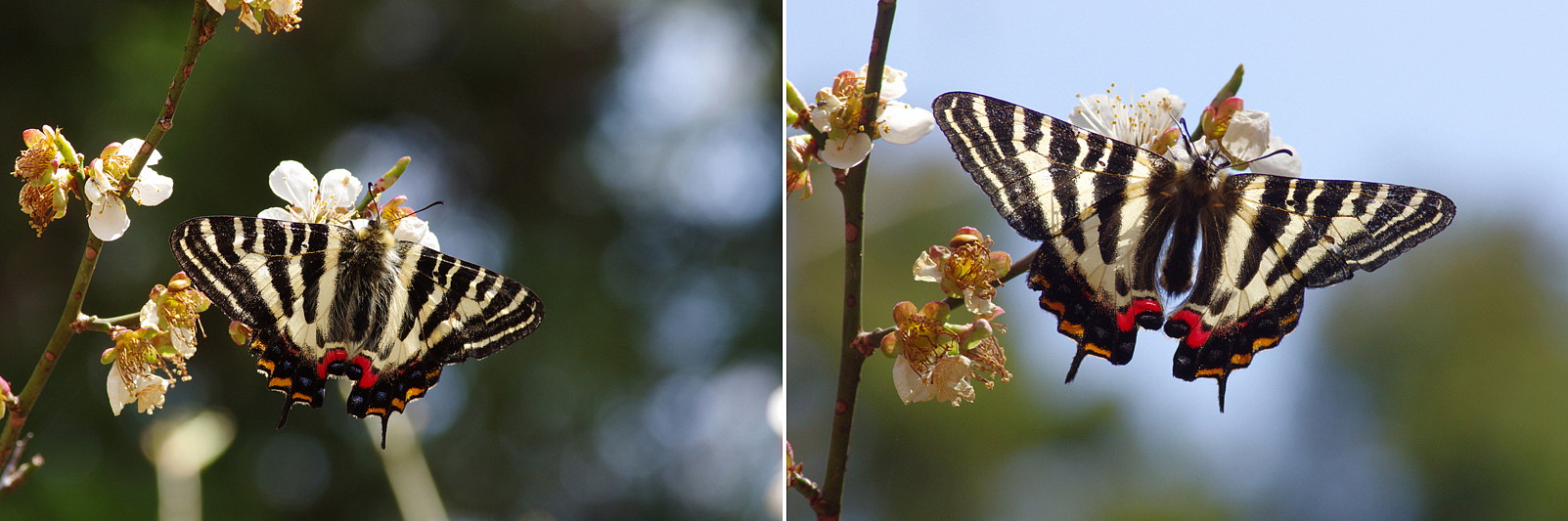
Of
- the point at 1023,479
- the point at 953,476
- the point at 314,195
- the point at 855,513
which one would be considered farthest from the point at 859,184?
the point at 1023,479

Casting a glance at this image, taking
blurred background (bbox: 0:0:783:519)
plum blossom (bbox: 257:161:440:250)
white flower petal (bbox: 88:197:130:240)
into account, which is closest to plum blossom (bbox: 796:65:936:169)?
plum blossom (bbox: 257:161:440:250)

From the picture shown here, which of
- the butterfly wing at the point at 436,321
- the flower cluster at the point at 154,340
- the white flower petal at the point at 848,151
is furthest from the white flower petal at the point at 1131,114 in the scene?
the flower cluster at the point at 154,340

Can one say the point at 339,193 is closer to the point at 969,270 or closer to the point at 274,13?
the point at 274,13

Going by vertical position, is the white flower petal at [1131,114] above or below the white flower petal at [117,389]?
below

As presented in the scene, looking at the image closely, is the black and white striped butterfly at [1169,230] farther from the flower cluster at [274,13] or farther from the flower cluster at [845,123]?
the flower cluster at [274,13]

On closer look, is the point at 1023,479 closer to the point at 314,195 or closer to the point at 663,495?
the point at 663,495

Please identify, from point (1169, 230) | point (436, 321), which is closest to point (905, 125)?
point (1169, 230)
